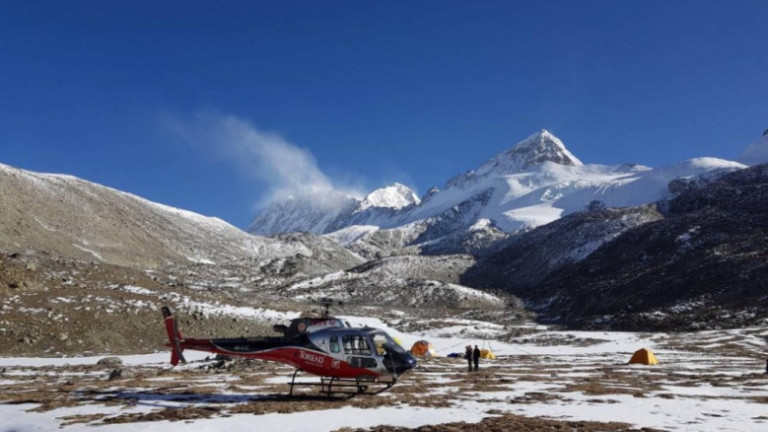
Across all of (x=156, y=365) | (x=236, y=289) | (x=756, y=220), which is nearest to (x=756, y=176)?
(x=756, y=220)

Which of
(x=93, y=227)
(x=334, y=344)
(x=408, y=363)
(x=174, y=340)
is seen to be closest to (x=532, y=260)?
(x=93, y=227)

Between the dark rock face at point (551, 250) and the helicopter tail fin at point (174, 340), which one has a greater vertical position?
the dark rock face at point (551, 250)

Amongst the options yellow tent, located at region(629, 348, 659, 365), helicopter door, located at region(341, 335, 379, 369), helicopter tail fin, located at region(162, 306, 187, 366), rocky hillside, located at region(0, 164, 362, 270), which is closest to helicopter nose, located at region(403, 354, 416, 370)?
helicopter door, located at region(341, 335, 379, 369)

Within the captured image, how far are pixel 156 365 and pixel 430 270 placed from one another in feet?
510

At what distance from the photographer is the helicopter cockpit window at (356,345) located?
68.5ft

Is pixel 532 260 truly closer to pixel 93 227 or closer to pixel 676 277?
pixel 676 277

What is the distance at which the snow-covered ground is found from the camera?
16219mm

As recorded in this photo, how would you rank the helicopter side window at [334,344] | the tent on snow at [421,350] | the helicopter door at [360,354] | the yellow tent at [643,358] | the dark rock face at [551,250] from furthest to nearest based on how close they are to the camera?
1. the dark rock face at [551,250]
2. the tent on snow at [421,350]
3. the yellow tent at [643,358]
4. the helicopter side window at [334,344]
5. the helicopter door at [360,354]

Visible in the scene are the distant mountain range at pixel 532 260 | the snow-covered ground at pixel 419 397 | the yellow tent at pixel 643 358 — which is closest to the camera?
the snow-covered ground at pixel 419 397

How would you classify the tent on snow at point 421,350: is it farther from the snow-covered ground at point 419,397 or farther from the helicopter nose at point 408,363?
the helicopter nose at point 408,363

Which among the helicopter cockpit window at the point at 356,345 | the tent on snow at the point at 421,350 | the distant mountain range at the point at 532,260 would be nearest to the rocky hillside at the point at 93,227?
the distant mountain range at the point at 532,260

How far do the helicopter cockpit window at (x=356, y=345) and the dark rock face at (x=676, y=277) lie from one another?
230ft

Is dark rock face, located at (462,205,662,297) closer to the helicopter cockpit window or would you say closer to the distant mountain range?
the distant mountain range

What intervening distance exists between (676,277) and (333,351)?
3998 inches
